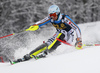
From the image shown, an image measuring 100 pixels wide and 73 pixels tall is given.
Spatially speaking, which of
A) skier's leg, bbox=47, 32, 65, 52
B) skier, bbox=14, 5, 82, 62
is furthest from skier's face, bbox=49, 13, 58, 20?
skier's leg, bbox=47, 32, 65, 52

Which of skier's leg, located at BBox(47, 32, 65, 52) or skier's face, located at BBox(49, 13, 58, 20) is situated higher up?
skier's face, located at BBox(49, 13, 58, 20)

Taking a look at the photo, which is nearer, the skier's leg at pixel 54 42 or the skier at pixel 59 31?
the skier at pixel 59 31

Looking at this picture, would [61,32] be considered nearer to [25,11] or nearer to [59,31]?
[59,31]

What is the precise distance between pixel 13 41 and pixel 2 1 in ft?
13.4

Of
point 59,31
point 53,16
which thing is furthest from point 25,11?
point 53,16

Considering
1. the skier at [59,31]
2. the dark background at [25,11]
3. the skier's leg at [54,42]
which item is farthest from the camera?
the dark background at [25,11]

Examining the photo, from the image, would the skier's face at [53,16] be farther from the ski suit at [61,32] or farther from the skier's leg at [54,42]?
the skier's leg at [54,42]

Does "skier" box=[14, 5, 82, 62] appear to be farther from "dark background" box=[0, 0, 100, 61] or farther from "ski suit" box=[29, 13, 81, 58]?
"dark background" box=[0, 0, 100, 61]

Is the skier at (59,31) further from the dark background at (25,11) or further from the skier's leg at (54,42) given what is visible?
the dark background at (25,11)

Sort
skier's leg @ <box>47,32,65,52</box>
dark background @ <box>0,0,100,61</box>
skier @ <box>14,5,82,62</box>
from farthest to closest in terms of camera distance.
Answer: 1. dark background @ <box>0,0,100,61</box>
2. skier's leg @ <box>47,32,65,52</box>
3. skier @ <box>14,5,82,62</box>

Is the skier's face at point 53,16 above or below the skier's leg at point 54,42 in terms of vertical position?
above

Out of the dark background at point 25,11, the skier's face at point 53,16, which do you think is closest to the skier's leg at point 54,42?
the skier's face at point 53,16

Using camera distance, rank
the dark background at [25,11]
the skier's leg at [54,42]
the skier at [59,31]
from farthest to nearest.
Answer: the dark background at [25,11], the skier's leg at [54,42], the skier at [59,31]

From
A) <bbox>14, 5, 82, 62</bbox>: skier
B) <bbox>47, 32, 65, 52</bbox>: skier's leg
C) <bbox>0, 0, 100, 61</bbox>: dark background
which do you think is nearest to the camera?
<bbox>14, 5, 82, 62</bbox>: skier
